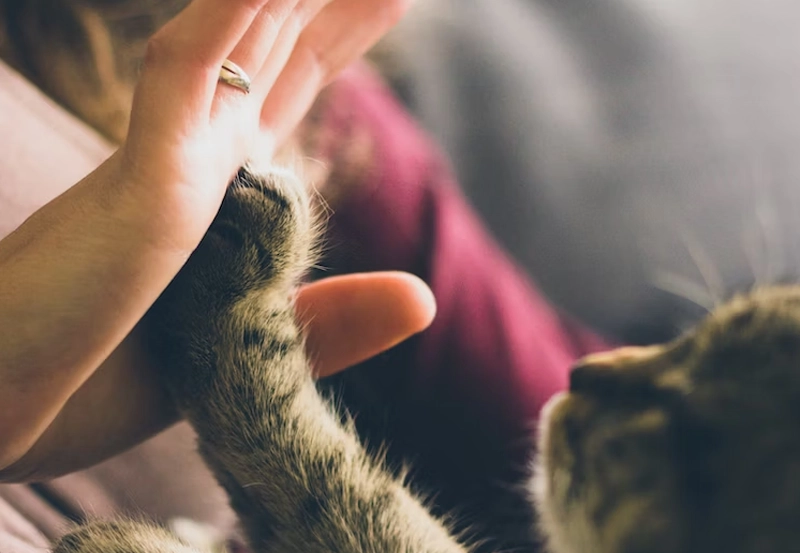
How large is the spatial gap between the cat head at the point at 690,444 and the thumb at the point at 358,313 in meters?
0.11

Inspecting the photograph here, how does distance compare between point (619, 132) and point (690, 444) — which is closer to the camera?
point (690, 444)

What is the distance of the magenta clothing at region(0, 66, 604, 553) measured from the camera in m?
0.57

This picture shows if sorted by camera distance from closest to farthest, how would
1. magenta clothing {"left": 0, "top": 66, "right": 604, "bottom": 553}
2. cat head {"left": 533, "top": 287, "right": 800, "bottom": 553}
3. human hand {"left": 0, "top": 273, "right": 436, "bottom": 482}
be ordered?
1. cat head {"left": 533, "top": 287, "right": 800, "bottom": 553}
2. human hand {"left": 0, "top": 273, "right": 436, "bottom": 482}
3. magenta clothing {"left": 0, "top": 66, "right": 604, "bottom": 553}

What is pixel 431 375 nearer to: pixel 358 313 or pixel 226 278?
pixel 358 313

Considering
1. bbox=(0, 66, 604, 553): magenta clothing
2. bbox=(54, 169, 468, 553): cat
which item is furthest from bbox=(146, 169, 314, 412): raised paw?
bbox=(0, 66, 604, 553): magenta clothing

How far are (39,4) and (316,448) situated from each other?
0.52 meters

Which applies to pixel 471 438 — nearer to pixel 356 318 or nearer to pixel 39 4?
pixel 356 318

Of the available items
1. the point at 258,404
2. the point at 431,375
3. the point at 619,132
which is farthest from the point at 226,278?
the point at 619,132

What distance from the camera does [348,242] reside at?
0.63m

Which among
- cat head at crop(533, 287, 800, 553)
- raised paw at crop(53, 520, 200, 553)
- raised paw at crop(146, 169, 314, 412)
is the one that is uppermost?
raised paw at crop(146, 169, 314, 412)

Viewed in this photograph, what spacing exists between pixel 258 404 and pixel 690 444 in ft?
0.75

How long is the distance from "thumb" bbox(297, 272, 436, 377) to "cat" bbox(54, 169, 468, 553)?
0.05m

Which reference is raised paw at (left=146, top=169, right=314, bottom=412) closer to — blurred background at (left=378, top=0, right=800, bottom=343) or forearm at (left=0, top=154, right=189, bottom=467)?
forearm at (left=0, top=154, right=189, bottom=467)

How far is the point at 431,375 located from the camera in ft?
2.04
